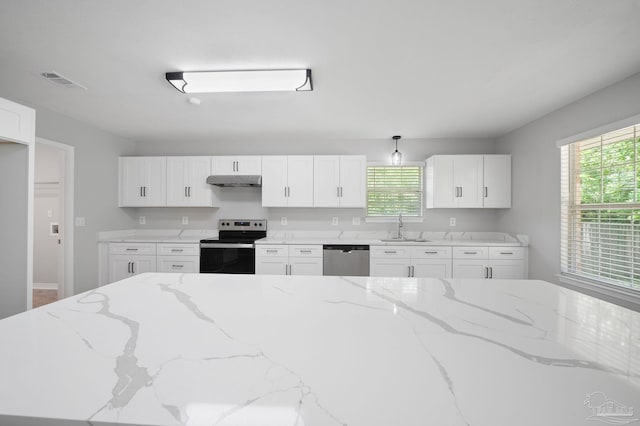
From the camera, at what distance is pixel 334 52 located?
2.00 meters

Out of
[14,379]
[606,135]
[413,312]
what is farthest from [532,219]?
[14,379]

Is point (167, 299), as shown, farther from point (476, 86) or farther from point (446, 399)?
point (476, 86)

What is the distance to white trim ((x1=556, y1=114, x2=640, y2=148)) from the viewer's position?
7.33 feet

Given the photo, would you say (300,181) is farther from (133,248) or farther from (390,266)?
(133,248)

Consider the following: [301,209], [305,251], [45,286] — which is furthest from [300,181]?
[45,286]

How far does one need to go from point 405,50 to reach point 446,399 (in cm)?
215

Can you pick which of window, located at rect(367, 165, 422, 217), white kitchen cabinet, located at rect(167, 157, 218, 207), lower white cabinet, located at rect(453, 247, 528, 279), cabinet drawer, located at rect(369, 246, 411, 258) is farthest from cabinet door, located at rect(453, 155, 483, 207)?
white kitchen cabinet, located at rect(167, 157, 218, 207)

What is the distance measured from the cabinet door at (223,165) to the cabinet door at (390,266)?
241 centimetres

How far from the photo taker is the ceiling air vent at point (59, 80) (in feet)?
7.63

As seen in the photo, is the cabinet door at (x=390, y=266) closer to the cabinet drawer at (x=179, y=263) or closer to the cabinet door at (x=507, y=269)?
the cabinet door at (x=507, y=269)

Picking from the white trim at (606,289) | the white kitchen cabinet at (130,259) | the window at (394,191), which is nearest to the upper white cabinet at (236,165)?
the white kitchen cabinet at (130,259)

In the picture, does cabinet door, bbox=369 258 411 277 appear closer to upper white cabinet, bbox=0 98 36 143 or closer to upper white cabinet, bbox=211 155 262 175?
upper white cabinet, bbox=211 155 262 175

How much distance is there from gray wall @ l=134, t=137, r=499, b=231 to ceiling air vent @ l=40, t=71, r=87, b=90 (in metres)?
1.89

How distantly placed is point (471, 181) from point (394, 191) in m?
1.07
